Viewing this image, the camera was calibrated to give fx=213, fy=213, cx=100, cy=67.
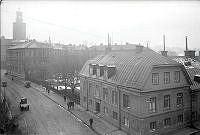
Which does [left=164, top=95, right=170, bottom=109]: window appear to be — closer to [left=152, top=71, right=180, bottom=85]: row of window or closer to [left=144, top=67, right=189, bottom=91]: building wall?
[left=144, top=67, right=189, bottom=91]: building wall

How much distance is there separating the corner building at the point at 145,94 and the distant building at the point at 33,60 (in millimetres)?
49434

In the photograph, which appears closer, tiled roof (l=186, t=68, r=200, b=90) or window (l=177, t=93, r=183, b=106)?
window (l=177, t=93, r=183, b=106)

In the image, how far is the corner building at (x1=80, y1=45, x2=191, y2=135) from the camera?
28.1 m

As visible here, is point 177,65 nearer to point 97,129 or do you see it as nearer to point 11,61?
point 97,129

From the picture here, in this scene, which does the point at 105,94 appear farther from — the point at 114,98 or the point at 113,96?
the point at 114,98

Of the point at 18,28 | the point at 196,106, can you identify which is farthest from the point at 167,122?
the point at 18,28

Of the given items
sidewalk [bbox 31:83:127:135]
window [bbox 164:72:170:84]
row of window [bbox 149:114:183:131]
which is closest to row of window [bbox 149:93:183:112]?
row of window [bbox 149:114:183:131]

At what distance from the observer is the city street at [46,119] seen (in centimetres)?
3161

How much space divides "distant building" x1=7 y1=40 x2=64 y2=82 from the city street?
30241 mm

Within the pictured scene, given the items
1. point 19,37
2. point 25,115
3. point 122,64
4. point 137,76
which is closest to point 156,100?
point 137,76

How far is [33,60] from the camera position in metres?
84.6

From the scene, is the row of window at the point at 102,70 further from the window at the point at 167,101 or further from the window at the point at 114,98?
the window at the point at 167,101

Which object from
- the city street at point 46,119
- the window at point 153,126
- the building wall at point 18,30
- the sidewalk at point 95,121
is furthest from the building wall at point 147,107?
the building wall at point 18,30

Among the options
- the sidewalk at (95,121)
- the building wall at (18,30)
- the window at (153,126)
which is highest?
the building wall at (18,30)
